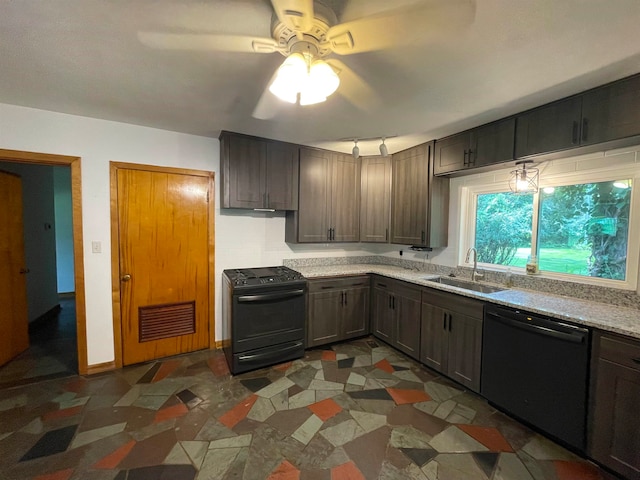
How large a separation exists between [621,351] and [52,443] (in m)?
3.63

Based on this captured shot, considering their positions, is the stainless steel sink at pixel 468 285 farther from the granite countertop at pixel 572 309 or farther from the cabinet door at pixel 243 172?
the cabinet door at pixel 243 172

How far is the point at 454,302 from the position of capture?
8.12 ft

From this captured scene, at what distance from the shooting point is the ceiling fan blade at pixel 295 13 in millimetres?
1026

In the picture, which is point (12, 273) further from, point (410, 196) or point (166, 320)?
point (410, 196)

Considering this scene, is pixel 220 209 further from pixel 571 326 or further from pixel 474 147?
pixel 571 326

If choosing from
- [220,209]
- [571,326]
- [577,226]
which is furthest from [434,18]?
[220,209]

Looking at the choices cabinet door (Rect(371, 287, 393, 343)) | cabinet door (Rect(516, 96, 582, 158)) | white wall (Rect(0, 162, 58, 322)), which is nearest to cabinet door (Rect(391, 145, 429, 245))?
cabinet door (Rect(371, 287, 393, 343))

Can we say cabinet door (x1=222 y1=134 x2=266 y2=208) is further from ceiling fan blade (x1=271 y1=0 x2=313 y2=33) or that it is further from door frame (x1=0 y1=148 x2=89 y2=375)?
ceiling fan blade (x1=271 y1=0 x2=313 y2=33)

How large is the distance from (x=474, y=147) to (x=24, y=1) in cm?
315

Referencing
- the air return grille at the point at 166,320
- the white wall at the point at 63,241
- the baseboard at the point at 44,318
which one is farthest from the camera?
the white wall at the point at 63,241

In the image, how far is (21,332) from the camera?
2971 millimetres

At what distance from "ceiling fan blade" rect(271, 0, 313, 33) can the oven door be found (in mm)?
2171

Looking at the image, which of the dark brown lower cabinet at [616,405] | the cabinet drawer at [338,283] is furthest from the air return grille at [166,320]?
the dark brown lower cabinet at [616,405]

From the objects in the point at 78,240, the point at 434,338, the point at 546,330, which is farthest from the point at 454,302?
the point at 78,240
